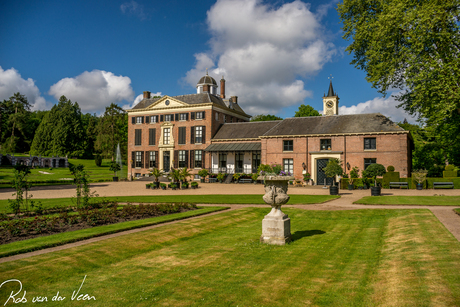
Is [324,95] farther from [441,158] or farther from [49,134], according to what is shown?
[49,134]

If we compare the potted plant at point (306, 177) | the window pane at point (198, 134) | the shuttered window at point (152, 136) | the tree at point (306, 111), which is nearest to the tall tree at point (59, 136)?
the shuttered window at point (152, 136)

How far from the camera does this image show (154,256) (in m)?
7.65

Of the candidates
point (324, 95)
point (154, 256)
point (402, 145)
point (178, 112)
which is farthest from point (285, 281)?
point (178, 112)

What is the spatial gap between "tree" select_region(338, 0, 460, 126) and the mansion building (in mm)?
7743

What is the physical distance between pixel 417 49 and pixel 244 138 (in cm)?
2261

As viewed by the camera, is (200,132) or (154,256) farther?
(200,132)

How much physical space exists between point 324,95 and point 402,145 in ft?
42.3

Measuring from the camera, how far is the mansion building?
108ft

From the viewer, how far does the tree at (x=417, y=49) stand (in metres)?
21.2

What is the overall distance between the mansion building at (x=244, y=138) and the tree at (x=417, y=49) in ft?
25.4

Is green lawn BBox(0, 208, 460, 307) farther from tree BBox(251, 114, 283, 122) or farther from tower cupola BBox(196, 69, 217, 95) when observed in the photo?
tree BBox(251, 114, 283, 122)

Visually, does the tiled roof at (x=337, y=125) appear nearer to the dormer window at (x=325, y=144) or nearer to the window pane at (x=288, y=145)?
the dormer window at (x=325, y=144)

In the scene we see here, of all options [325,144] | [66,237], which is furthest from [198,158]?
[66,237]

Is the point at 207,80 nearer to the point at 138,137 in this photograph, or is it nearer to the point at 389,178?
the point at 138,137
